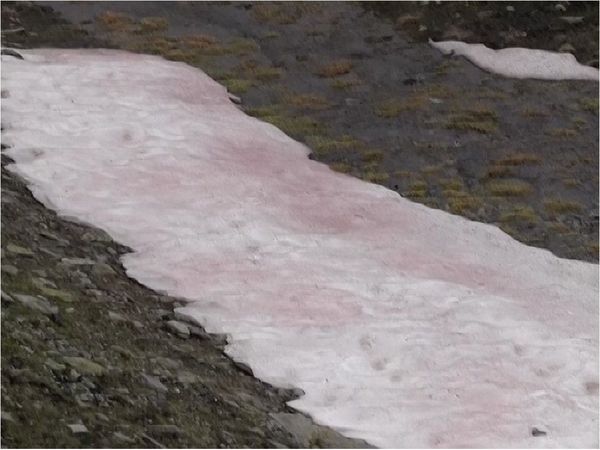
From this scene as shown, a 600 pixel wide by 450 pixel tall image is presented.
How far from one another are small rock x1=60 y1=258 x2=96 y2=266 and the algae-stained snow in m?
0.77

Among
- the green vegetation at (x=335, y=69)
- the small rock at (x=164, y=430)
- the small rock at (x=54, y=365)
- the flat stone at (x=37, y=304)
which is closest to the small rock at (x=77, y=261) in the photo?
the flat stone at (x=37, y=304)

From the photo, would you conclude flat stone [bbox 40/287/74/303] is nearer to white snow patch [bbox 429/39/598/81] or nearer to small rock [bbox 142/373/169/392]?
small rock [bbox 142/373/169/392]

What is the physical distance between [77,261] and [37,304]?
9.24ft

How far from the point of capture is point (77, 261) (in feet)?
49.8

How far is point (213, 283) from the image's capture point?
16297mm

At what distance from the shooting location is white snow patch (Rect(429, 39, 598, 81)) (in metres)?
28.9

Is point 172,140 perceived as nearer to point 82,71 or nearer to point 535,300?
point 82,71

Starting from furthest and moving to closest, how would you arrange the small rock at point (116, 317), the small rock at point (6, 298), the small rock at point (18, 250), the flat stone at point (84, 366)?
the small rock at point (18, 250) < the small rock at point (116, 317) < the small rock at point (6, 298) < the flat stone at point (84, 366)

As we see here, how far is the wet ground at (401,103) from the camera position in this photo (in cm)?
2220

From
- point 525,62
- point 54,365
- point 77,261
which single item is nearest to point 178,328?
point 77,261

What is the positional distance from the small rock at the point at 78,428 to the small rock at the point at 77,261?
5.06 m

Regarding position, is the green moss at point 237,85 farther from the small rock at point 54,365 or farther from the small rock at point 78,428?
the small rock at point 78,428

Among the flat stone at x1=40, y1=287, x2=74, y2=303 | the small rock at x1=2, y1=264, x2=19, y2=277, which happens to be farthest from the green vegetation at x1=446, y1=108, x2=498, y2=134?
the small rock at x1=2, y1=264, x2=19, y2=277

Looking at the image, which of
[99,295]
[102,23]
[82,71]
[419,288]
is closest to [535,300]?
[419,288]
